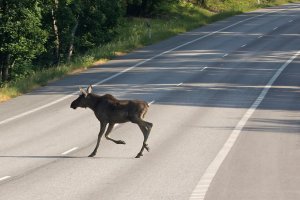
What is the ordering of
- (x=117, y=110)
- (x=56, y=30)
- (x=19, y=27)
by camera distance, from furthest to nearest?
1. (x=56, y=30)
2. (x=19, y=27)
3. (x=117, y=110)

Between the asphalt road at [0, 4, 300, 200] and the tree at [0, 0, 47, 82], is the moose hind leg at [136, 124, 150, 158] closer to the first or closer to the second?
the asphalt road at [0, 4, 300, 200]

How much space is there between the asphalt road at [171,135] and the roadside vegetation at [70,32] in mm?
1346

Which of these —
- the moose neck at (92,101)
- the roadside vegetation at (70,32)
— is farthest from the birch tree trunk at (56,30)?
the moose neck at (92,101)

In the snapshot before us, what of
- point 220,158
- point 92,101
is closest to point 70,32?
point 92,101

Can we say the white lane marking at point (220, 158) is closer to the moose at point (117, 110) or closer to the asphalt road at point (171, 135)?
the asphalt road at point (171, 135)

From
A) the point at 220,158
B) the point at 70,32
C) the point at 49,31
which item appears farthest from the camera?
the point at 70,32

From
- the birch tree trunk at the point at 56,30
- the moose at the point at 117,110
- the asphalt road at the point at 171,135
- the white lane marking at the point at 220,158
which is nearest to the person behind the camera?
the white lane marking at the point at 220,158

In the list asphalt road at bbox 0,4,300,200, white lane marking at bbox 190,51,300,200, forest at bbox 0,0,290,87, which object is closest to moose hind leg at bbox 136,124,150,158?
asphalt road at bbox 0,4,300,200

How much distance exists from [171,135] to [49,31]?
2859 cm

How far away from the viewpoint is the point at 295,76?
37500mm

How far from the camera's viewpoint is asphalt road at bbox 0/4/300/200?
14.5m

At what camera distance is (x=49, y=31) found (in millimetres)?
48969

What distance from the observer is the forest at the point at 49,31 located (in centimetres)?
4044

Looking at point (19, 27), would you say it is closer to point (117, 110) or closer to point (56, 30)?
point (56, 30)
